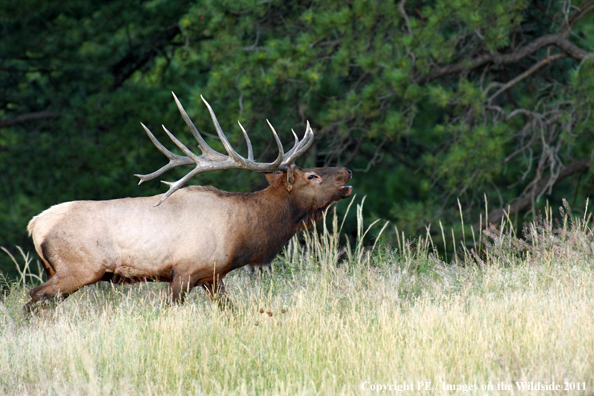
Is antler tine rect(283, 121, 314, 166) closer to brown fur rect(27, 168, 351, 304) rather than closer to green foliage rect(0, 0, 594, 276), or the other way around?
brown fur rect(27, 168, 351, 304)

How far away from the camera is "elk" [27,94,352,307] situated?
5645mm

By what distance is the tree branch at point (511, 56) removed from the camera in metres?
9.84

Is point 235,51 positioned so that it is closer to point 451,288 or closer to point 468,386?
point 451,288

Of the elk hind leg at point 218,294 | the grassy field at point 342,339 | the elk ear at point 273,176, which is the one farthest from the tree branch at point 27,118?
the elk hind leg at point 218,294

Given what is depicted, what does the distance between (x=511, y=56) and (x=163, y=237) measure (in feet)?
20.4

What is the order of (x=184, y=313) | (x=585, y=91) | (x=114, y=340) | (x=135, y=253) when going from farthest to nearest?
1. (x=585, y=91)
2. (x=135, y=253)
3. (x=184, y=313)
4. (x=114, y=340)

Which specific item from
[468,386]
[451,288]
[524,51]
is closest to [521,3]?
[524,51]

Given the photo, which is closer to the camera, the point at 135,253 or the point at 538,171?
the point at 135,253

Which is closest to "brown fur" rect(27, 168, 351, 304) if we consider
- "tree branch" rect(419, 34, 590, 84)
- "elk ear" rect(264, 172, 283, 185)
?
"elk ear" rect(264, 172, 283, 185)

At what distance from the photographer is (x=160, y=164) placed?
12086 mm

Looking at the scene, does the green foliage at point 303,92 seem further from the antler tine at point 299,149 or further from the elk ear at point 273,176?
the elk ear at point 273,176

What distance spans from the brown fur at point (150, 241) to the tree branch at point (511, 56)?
4.83 metres

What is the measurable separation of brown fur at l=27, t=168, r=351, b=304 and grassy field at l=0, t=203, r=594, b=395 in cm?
24

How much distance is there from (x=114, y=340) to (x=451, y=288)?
2647mm
